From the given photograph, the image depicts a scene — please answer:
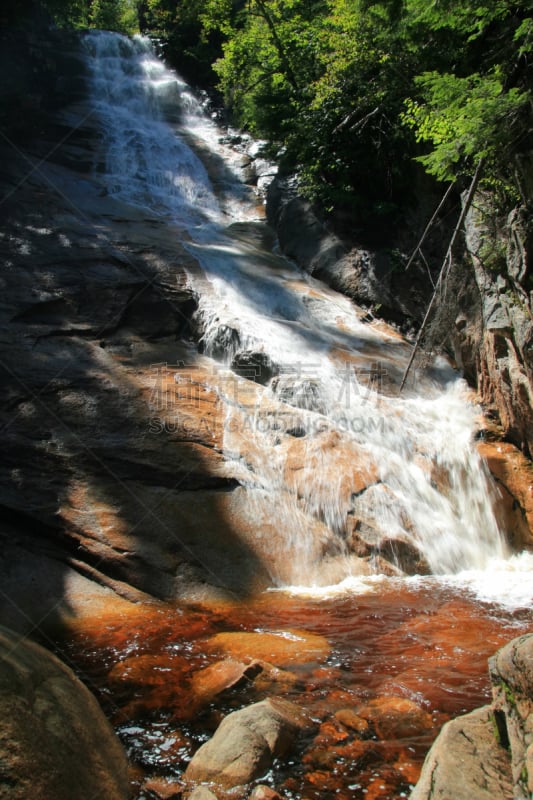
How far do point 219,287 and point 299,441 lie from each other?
4.57 meters

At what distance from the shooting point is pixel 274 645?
464cm

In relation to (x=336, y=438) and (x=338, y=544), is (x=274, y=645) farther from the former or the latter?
(x=336, y=438)

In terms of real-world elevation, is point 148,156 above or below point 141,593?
above

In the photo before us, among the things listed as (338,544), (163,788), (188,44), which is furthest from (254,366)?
(188,44)

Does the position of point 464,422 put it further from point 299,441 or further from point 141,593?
point 141,593

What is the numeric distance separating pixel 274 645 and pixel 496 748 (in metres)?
2.30

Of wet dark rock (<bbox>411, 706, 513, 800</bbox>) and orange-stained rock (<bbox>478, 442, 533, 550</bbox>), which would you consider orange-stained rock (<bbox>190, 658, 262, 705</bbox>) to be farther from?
orange-stained rock (<bbox>478, 442, 533, 550</bbox>)

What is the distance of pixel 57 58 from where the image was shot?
757 inches

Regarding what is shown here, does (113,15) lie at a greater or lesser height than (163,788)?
greater

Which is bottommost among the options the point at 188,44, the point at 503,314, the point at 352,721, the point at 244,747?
the point at 352,721

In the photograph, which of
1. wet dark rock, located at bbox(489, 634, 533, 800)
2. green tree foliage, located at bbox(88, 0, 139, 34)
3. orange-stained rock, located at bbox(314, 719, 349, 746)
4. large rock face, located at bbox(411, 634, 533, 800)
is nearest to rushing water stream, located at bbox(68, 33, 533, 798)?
orange-stained rock, located at bbox(314, 719, 349, 746)

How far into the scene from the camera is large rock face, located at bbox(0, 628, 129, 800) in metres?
2.46

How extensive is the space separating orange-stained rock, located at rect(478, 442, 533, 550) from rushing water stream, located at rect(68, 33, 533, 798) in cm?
18

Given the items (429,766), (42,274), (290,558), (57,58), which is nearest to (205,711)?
(429,766)
